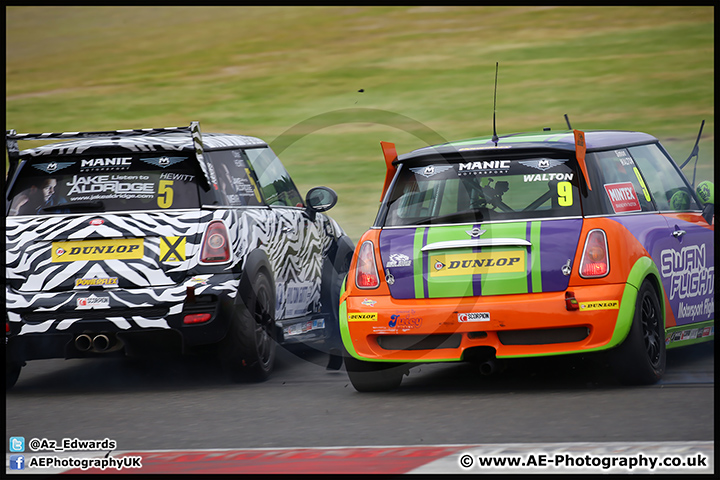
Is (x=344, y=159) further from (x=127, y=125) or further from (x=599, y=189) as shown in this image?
(x=599, y=189)

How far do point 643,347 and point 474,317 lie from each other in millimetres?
1002

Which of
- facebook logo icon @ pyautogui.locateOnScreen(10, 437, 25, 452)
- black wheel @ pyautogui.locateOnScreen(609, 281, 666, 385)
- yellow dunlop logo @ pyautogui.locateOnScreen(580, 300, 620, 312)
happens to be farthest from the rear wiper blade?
black wheel @ pyautogui.locateOnScreen(609, 281, 666, 385)

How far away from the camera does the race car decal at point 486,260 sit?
644cm

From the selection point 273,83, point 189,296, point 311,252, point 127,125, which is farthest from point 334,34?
point 189,296

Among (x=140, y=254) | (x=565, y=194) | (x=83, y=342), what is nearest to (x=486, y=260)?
(x=565, y=194)

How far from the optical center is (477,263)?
6.55 m

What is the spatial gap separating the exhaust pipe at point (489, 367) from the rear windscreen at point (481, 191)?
34.5 inches

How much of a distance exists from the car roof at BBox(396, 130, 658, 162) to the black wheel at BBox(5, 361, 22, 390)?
2.99 meters

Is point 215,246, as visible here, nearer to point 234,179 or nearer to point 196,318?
point 196,318

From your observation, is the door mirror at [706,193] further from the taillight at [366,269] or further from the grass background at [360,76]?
the grass background at [360,76]

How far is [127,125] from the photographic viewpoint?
21.1m

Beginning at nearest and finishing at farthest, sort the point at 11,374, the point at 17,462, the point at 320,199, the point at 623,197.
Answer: the point at 17,462
the point at 623,197
the point at 11,374
the point at 320,199

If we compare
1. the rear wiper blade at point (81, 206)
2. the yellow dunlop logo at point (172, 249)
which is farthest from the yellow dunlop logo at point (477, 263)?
the rear wiper blade at point (81, 206)

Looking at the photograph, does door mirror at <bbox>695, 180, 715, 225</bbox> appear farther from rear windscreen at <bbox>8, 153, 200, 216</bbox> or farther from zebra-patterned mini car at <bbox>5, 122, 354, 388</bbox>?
rear windscreen at <bbox>8, 153, 200, 216</bbox>
